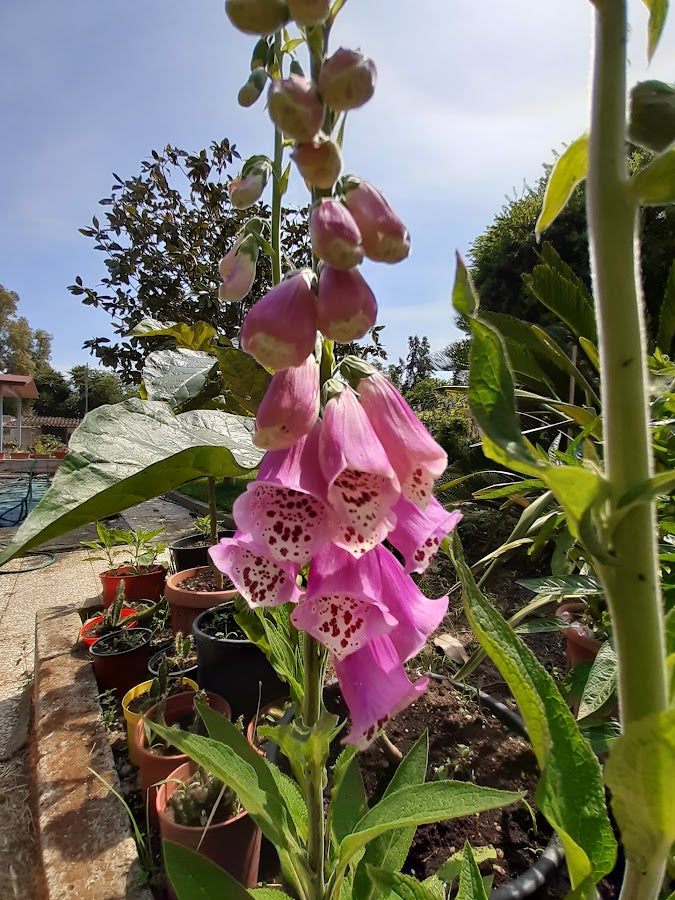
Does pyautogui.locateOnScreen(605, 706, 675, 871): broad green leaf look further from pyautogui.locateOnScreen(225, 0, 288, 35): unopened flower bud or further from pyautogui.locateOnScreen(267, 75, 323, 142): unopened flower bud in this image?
pyautogui.locateOnScreen(225, 0, 288, 35): unopened flower bud

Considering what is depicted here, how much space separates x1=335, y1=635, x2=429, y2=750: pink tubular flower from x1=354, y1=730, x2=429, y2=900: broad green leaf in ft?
0.77

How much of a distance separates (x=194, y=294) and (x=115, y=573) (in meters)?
1.34

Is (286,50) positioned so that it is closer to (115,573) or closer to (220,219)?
(220,219)

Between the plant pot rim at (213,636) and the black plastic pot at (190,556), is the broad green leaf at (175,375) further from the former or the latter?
the black plastic pot at (190,556)

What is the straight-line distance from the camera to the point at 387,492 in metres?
0.45

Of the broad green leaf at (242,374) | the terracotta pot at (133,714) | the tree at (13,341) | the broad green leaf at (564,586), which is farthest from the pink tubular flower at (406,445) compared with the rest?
the tree at (13,341)

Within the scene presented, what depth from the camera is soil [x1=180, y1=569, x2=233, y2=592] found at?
195cm

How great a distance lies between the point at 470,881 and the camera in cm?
43

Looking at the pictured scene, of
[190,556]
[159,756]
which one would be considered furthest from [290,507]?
[190,556]

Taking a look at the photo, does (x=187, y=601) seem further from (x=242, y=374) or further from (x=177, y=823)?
(x=242, y=374)

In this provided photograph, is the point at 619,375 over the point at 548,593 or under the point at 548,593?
over

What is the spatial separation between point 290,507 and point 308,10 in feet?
1.33

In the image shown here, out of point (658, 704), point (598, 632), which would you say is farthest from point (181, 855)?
point (598, 632)

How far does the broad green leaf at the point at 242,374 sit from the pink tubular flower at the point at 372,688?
1.99ft
